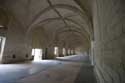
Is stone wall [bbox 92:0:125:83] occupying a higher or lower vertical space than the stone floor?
higher

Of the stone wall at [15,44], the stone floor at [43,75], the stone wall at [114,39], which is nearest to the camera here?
the stone wall at [114,39]

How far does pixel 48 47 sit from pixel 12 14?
274 inches

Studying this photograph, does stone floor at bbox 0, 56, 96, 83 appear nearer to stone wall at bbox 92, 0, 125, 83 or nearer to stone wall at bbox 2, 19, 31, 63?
stone wall at bbox 92, 0, 125, 83

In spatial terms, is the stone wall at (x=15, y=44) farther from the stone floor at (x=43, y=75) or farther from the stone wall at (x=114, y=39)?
the stone wall at (x=114, y=39)

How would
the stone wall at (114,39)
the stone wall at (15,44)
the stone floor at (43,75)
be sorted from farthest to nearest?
the stone wall at (15,44), the stone floor at (43,75), the stone wall at (114,39)

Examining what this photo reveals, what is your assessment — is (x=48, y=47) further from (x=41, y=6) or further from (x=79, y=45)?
(x=79, y=45)

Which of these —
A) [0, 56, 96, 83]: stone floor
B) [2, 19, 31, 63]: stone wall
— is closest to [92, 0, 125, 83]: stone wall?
[0, 56, 96, 83]: stone floor

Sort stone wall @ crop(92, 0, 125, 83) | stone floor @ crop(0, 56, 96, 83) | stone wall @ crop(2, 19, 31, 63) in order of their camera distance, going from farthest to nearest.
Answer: stone wall @ crop(2, 19, 31, 63) → stone floor @ crop(0, 56, 96, 83) → stone wall @ crop(92, 0, 125, 83)

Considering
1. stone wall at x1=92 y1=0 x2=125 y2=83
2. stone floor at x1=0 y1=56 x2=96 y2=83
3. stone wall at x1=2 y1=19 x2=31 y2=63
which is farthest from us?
stone wall at x1=2 y1=19 x2=31 y2=63

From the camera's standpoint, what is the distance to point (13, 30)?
8.32 meters

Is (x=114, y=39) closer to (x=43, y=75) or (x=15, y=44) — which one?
(x=43, y=75)

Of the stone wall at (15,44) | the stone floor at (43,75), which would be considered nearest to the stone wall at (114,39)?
the stone floor at (43,75)

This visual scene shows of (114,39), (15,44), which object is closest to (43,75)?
(114,39)

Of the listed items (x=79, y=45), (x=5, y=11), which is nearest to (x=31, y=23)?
(x=5, y=11)
